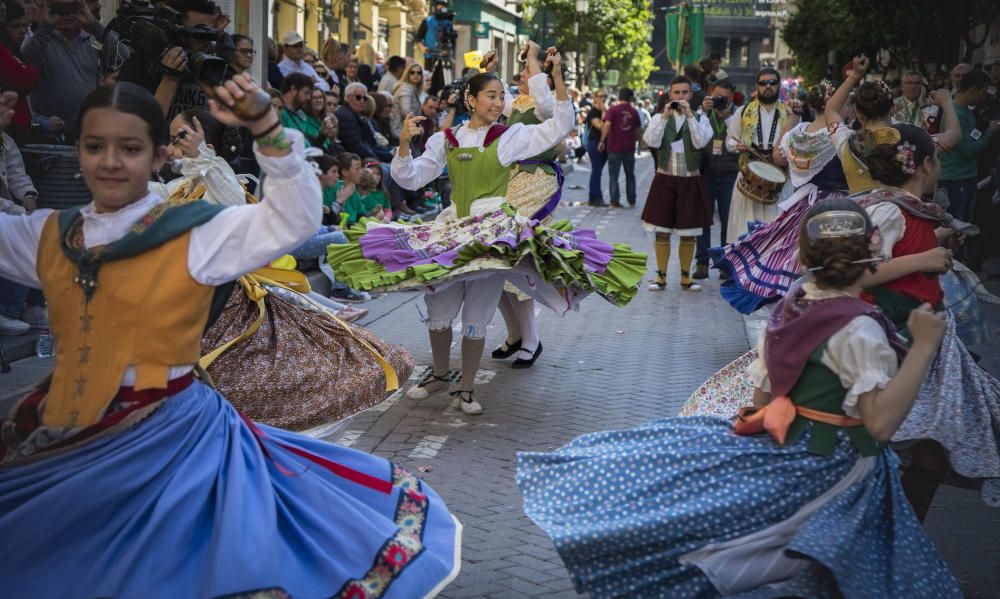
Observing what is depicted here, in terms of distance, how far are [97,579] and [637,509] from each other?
1.54 m

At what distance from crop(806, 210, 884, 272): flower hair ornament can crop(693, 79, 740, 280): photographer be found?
28.4 feet

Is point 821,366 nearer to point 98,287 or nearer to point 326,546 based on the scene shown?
point 326,546

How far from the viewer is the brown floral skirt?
586cm

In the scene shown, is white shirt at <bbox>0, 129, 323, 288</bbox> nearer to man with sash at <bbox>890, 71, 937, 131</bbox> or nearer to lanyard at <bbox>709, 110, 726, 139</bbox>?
lanyard at <bbox>709, 110, 726, 139</bbox>

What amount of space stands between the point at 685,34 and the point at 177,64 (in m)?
36.8

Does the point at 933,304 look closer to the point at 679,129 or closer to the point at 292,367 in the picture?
the point at 292,367

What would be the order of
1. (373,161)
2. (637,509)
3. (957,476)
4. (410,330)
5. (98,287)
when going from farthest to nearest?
(373,161)
(410,330)
(957,476)
(637,509)
(98,287)

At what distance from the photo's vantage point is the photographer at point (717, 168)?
12.8 m

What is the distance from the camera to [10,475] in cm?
317

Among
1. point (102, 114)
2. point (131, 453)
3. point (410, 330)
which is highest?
point (102, 114)

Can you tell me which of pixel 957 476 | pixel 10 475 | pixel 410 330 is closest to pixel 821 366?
pixel 957 476

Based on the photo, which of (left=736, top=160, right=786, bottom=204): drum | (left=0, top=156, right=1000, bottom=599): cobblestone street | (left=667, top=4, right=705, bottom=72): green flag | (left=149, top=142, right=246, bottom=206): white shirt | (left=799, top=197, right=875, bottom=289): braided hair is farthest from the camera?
(left=667, top=4, right=705, bottom=72): green flag

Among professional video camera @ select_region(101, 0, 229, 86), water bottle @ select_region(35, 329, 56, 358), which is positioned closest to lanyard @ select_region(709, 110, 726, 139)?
professional video camera @ select_region(101, 0, 229, 86)

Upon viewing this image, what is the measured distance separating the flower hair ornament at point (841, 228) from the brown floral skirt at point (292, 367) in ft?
9.30
